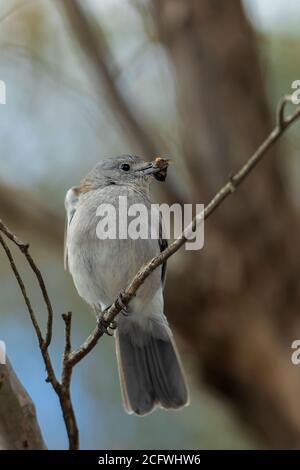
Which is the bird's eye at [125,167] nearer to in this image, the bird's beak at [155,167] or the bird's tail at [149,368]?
the bird's beak at [155,167]

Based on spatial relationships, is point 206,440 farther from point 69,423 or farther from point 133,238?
point 69,423

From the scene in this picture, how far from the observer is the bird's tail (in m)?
4.60

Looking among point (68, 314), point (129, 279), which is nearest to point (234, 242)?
point (129, 279)

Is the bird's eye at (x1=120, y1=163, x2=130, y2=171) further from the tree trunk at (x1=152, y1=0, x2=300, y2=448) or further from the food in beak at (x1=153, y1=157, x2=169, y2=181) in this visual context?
the tree trunk at (x1=152, y1=0, x2=300, y2=448)

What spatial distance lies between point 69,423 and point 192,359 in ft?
12.1

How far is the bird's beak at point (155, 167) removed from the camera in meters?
4.49

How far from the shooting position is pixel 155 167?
15.2 feet

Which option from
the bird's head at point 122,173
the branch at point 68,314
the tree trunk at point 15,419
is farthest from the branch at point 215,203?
the bird's head at point 122,173

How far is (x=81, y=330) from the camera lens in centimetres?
761

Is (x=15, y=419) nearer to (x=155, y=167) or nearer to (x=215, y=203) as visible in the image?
(x=215, y=203)

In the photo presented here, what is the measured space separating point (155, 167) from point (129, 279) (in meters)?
0.70

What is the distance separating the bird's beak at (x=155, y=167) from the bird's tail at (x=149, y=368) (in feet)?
2.93
